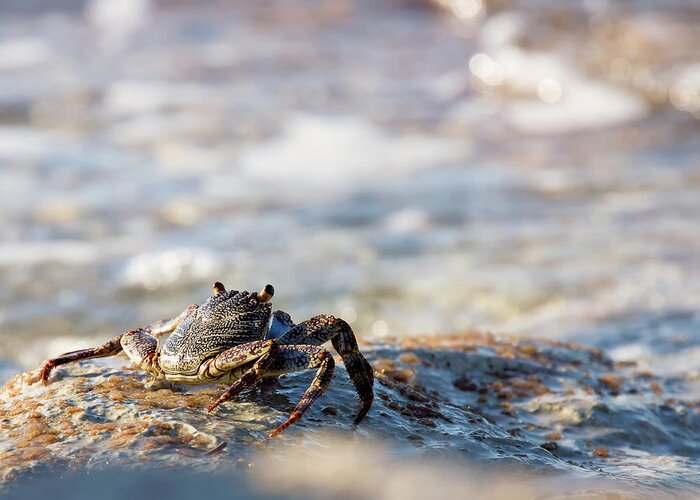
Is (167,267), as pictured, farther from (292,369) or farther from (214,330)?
(292,369)

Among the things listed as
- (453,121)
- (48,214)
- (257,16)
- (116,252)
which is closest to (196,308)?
(116,252)

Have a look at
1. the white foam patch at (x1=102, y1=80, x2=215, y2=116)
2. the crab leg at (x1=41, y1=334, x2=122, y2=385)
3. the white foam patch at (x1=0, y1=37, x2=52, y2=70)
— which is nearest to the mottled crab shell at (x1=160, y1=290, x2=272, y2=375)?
the crab leg at (x1=41, y1=334, x2=122, y2=385)

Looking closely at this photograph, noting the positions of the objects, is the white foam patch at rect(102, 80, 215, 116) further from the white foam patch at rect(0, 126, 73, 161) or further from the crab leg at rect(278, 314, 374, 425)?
the crab leg at rect(278, 314, 374, 425)

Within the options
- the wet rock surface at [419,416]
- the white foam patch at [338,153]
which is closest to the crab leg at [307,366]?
the wet rock surface at [419,416]

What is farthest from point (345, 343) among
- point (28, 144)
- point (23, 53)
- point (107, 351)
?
point (23, 53)

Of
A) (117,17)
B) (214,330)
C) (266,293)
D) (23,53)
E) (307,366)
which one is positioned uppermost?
(117,17)

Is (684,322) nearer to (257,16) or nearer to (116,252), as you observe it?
(116,252)
